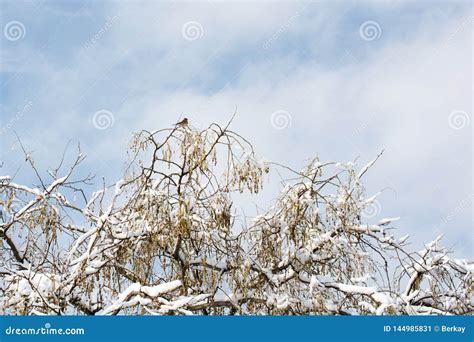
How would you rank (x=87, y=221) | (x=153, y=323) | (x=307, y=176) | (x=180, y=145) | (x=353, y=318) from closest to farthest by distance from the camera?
(x=153, y=323), (x=353, y=318), (x=180, y=145), (x=307, y=176), (x=87, y=221)

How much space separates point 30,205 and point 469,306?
2.92m

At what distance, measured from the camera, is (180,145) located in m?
3.99

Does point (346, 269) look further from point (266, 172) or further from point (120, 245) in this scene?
point (120, 245)

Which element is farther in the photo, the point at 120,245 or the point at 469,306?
the point at 469,306

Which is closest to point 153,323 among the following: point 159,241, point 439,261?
point 159,241

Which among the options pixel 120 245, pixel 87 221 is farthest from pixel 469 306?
pixel 87 221

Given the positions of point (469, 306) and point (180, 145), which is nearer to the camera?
point (180, 145)

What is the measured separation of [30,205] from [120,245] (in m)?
0.73

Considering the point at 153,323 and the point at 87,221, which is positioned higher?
the point at 87,221

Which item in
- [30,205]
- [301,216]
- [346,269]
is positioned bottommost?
[346,269]

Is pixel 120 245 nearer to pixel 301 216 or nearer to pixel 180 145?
pixel 180 145

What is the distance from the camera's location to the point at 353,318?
3.67m

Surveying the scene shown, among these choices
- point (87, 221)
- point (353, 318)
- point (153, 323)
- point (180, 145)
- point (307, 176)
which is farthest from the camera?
point (87, 221)

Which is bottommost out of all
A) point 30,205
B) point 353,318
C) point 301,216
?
point 353,318
